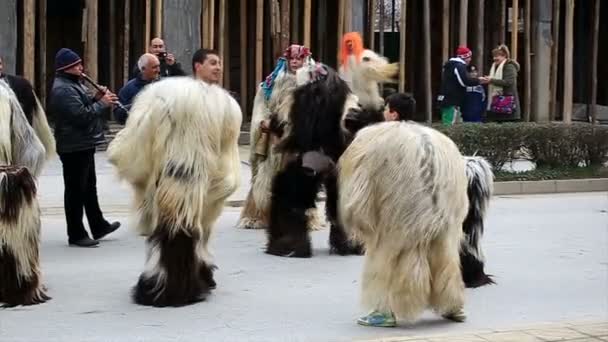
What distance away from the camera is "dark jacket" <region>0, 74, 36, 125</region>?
879 centimetres

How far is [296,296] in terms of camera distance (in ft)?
27.1

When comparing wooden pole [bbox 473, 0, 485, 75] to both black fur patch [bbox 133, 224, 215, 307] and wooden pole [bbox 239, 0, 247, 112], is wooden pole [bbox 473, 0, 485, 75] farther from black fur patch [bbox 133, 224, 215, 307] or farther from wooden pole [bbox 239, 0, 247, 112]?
black fur patch [bbox 133, 224, 215, 307]

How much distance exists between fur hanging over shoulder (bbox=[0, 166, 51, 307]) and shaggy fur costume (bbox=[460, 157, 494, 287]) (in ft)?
10.7

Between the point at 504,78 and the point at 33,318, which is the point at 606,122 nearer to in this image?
the point at 504,78

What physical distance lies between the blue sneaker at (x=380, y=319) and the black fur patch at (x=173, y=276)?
4.49 ft

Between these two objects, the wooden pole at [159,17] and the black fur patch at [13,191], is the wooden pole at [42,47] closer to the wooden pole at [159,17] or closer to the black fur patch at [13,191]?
the wooden pole at [159,17]

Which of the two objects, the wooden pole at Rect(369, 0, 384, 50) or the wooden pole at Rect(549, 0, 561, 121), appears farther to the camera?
the wooden pole at Rect(549, 0, 561, 121)

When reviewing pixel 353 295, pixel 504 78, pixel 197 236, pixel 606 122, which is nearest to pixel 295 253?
pixel 353 295

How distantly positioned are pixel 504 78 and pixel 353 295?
11038mm

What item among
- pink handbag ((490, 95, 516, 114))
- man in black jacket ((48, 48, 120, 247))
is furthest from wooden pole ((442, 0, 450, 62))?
man in black jacket ((48, 48, 120, 247))

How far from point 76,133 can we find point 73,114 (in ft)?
0.78

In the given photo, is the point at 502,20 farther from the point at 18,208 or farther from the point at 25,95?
the point at 18,208

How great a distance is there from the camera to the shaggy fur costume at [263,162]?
10.4 m

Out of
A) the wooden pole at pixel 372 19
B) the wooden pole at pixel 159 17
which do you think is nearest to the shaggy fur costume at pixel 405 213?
the wooden pole at pixel 159 17
